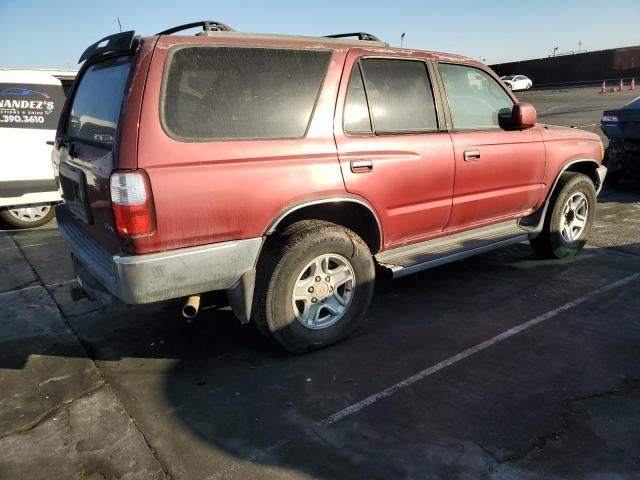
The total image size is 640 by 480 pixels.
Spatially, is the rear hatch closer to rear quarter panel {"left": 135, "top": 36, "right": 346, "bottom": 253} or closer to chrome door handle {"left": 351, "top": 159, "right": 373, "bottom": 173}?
rear quarter panel {"left": 135, "top": 36, "right": 346, "bottom": 253}

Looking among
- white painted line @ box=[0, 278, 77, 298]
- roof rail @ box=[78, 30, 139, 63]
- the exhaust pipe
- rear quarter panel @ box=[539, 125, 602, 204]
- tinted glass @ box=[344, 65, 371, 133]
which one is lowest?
white painted line @ box=[0, 278, 77, 298]

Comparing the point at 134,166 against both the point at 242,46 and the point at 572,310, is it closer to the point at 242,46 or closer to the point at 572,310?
the point at 242,46

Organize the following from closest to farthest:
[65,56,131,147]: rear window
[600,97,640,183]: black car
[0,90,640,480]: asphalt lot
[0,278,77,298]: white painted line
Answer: [0,90,640,480]: asphalt lot → [65,56,131,147]: rear window → [0,278,77,298]: white painted line → [600,97,640,183]: black car

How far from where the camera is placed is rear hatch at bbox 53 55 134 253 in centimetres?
280

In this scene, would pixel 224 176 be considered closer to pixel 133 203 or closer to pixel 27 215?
pixel 133 203

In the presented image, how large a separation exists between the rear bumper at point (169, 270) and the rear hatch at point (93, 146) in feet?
0.45

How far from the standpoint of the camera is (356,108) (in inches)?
134

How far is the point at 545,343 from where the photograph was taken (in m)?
3.47

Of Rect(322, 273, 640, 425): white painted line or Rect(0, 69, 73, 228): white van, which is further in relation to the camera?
Rect(0, 69, 73, 228): white van

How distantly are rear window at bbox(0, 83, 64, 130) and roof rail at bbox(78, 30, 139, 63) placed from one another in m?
3.74

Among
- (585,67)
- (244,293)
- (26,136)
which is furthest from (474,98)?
(585,67)

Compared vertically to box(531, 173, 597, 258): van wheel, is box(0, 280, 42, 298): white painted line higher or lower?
lower

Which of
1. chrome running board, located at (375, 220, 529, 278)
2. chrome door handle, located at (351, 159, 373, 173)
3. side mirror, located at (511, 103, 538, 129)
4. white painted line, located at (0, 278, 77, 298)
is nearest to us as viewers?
chrome door handle, located at (351, 159, 373, 173)

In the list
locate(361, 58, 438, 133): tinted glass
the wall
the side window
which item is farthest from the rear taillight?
the wall
